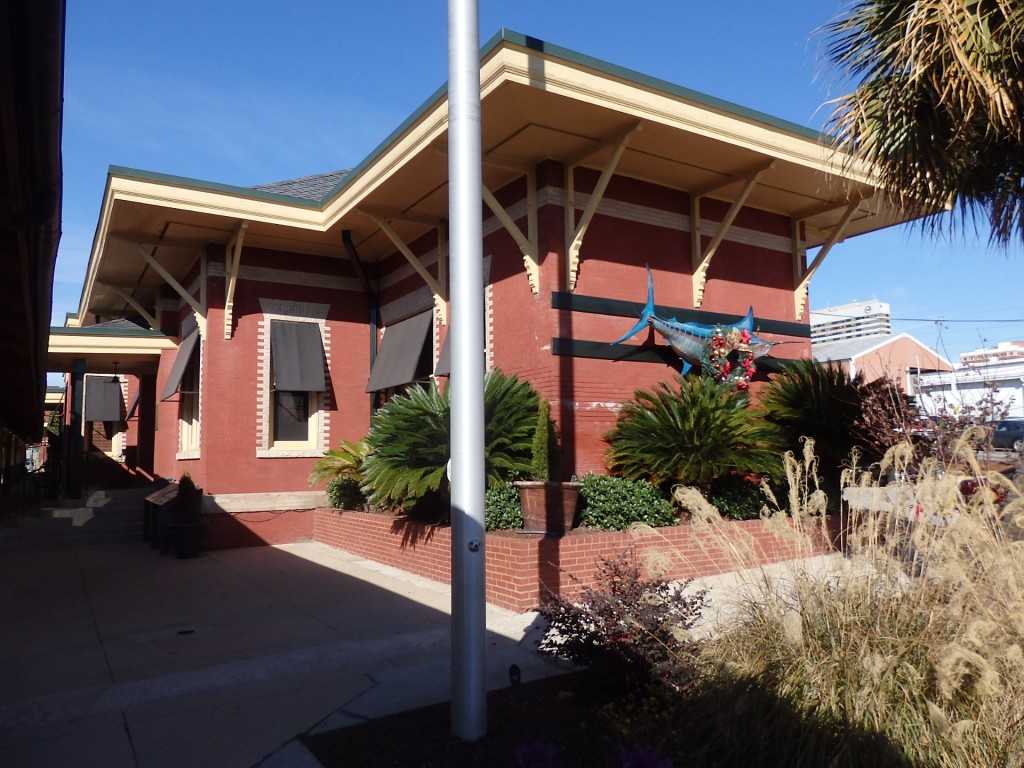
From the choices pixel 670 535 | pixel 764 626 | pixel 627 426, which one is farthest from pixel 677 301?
pixel 764 626

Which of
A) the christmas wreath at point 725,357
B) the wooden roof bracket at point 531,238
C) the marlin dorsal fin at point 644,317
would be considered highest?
the wooden roof bracket at point 531,238

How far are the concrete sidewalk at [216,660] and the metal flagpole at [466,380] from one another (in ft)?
2.95

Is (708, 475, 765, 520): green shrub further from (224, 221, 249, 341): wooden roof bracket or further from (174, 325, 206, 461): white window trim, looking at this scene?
(174, 325, 206, 461): white window trim

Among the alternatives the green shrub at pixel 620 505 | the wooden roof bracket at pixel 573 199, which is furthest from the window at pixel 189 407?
the green shrub at pixel 620 505

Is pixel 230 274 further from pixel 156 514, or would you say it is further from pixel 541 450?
pixel 541 450

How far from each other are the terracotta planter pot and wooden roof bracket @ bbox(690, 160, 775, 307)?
4.49 meters

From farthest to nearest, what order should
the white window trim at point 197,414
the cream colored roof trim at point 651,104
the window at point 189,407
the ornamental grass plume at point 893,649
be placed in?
the window at point 189,407 < the white window trim at point 197,414 < the cream colored roof trim at point 651,104 < the ornamental grass plume at point 893,649

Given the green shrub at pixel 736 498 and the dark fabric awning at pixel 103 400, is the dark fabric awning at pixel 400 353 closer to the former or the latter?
the green shrub at pixel 736 498

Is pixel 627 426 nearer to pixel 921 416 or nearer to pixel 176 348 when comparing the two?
pixel 921 416

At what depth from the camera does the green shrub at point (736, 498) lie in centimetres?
1073

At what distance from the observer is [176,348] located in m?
18.1

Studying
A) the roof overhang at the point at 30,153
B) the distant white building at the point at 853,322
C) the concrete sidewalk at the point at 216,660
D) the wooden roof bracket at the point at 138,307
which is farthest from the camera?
the distant white building at the point at 853,322

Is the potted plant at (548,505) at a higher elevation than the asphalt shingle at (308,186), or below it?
below

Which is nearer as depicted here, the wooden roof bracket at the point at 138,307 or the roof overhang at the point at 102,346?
the roof overhang at the point at 102,346
